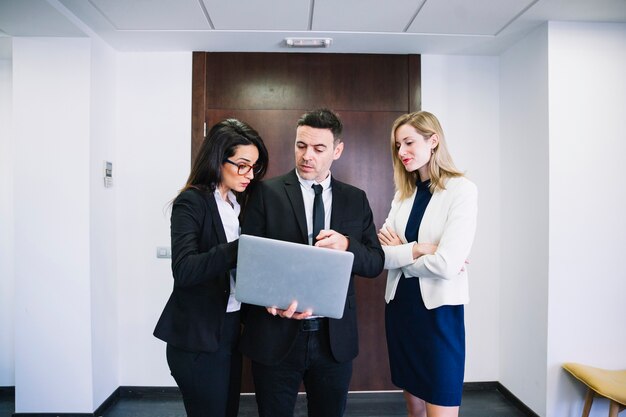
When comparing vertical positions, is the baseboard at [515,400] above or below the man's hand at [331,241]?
below

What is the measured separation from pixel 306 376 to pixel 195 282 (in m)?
0.58

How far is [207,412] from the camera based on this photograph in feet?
4.71

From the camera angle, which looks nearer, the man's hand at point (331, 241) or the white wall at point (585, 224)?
the man's hand at point (331, 241)

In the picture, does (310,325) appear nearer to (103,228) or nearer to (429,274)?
(429,274)

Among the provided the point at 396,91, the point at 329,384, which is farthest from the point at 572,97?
the point at 329,384

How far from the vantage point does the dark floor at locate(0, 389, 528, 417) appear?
289 cm

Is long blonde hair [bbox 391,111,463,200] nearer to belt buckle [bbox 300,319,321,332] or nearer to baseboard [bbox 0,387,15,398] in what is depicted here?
belt buckle [bbox 300,319,321,332]

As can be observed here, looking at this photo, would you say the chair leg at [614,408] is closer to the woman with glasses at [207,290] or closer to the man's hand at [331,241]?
the man's hand at [331,241]

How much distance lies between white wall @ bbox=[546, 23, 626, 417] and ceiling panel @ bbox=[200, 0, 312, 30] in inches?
64.4

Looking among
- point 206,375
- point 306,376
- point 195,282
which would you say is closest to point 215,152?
point 195,282

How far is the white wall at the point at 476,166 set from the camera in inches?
126

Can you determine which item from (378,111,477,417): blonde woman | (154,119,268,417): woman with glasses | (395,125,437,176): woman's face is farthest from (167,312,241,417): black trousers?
(395,125,437,176): woman's face

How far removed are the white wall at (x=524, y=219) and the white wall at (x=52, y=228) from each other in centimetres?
298

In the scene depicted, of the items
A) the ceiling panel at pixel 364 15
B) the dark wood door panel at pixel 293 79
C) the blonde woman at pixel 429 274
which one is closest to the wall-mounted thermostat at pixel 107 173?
the dark wood door panel at pixel 293 79
